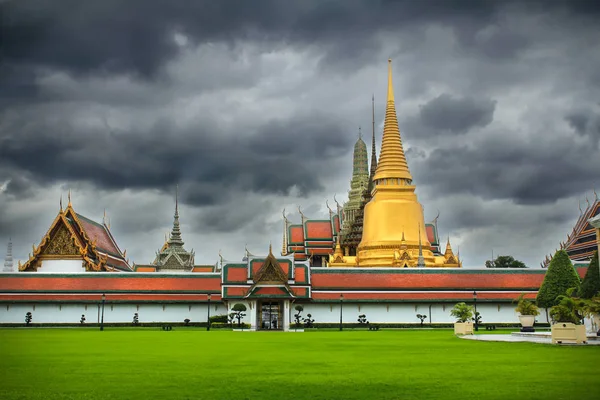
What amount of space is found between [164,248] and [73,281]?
1271 inches

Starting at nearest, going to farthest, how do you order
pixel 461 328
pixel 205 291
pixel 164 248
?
pixel 461 328, pixel 205 291, pixel 164 248

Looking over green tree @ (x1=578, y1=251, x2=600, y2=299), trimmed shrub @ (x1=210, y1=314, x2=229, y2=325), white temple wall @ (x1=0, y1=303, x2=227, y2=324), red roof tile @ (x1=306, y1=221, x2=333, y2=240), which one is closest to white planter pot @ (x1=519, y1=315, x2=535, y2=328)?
green tree @ (x1=578, y1=251, x2=600, y2=299)

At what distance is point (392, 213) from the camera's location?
67000mm

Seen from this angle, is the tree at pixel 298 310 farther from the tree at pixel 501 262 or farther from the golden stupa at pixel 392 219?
the tree at pixel 501 262

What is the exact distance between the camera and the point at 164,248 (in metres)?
84.5

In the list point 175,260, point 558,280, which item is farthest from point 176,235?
point 558,280

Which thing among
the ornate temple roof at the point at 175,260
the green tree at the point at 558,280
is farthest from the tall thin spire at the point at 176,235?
the green tree at the point at 558,280

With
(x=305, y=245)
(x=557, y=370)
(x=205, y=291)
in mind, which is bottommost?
(x=557, y=370)

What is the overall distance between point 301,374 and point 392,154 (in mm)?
54766

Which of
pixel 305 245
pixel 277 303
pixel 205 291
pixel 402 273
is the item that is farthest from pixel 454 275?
pixel 305 245

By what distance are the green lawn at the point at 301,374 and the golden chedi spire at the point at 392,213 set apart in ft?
144

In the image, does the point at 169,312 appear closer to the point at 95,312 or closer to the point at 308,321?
the point at 95,312

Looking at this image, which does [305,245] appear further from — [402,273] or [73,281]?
[73,281]

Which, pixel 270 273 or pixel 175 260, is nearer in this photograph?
pixel 270 273
